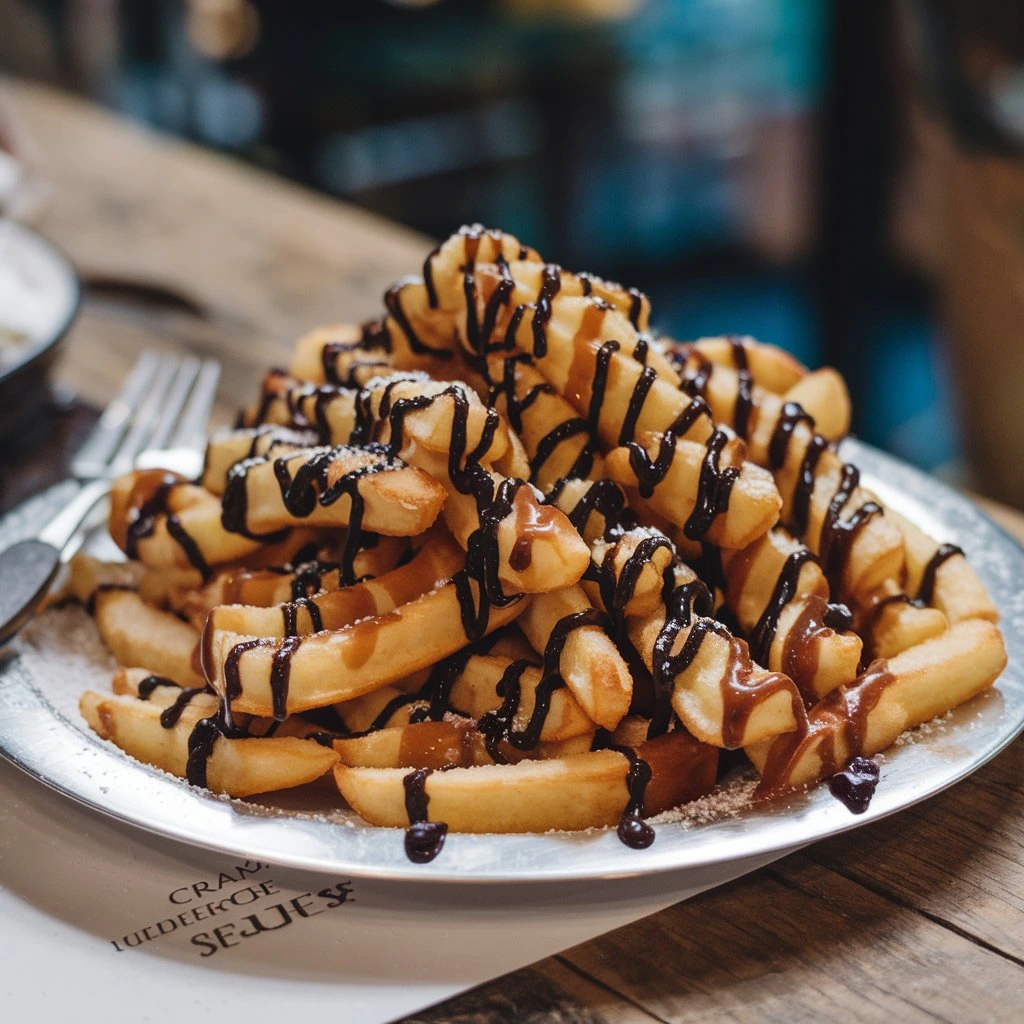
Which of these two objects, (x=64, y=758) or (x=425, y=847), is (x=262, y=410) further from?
(x=425, y=847)

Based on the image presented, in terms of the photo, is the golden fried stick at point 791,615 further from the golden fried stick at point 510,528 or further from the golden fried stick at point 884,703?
the golden fried stick at point 510,528

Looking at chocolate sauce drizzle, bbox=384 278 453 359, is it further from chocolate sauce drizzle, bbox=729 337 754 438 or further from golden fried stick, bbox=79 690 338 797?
golden fried stick, bbox=79 690 338 797

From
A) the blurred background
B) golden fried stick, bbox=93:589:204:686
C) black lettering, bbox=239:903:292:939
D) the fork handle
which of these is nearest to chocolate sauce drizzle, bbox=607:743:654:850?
black lettering, bbox=239:903:292:939

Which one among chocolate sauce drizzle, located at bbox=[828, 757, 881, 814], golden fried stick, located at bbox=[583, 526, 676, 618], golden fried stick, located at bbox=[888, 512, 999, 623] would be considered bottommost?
chocolate sauce drizzle, located at bbox=[828, 757, 881, 814]

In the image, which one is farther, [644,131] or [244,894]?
[644,131]

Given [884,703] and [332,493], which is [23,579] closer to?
[332,493]

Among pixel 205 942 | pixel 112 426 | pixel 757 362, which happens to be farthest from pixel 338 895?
pixel 112 426

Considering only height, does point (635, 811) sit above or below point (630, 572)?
below
